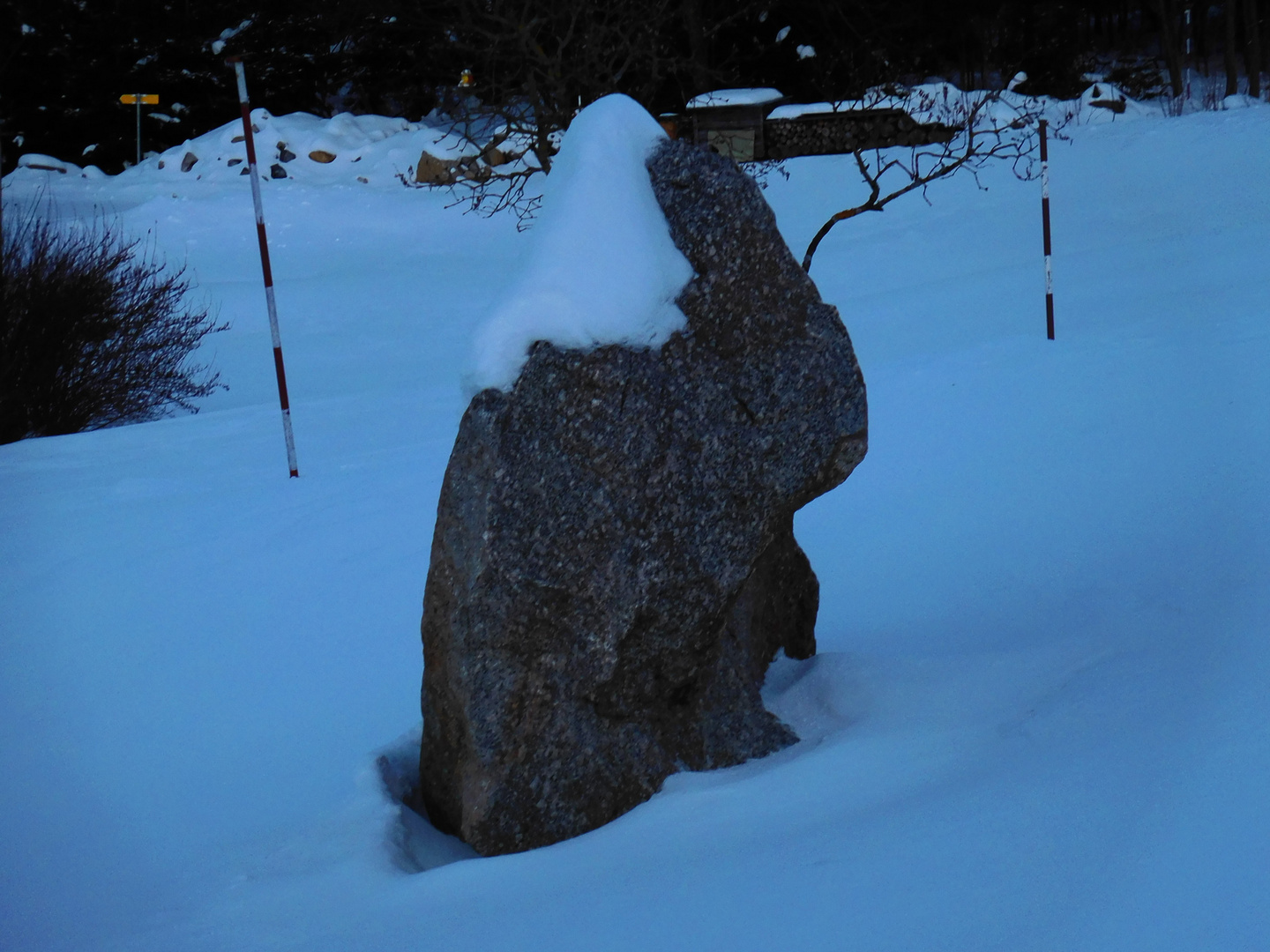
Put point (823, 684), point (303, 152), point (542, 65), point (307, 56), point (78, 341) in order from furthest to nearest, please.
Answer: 1. point (307, 56)
2. point (303, 152)
3. point (78, 341)
4. point (542, 65)
5. point (823, 684)

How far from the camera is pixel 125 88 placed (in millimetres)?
22141

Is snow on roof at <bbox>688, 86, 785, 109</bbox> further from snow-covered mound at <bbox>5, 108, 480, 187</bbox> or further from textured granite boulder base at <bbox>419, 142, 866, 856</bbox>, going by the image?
textured granite boulder base at <bbox>419, 142, 866, 856</bbox>

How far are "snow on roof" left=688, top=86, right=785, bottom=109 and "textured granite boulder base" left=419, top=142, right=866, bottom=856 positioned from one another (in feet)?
51.1

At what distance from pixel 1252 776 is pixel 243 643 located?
3.55 m

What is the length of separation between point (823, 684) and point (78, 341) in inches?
350

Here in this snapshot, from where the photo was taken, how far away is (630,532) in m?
2.90

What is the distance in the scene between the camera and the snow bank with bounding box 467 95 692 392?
288 cm

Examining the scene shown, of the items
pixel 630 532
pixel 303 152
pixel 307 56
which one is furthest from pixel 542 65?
pixel 307 56

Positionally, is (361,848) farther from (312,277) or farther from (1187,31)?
(1187,31)

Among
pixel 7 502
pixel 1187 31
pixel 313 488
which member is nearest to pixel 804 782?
pixel 313 488

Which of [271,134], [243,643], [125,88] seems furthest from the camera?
[125,88]

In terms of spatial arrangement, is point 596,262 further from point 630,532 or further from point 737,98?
point 737,98

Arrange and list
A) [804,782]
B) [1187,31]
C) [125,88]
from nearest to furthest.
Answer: [804,782]
[125,88]
[1187,31]

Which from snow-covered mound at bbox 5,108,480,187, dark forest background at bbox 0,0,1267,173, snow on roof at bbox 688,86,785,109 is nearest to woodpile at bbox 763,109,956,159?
snow on roof at bbox 688,86,785,109
